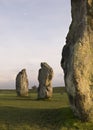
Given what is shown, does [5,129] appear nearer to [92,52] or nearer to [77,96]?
[77,96]

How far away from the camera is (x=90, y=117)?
2628 cm

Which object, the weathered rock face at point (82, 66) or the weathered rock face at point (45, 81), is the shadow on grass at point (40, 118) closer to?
the weathered rock face at point (82, 66)

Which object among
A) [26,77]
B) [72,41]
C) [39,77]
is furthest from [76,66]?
[26,77]

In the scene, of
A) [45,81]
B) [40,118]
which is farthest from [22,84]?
[40,118]

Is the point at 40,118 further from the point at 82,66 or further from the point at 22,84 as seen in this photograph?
the point at 22,84

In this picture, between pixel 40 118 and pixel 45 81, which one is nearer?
pixel 40 118

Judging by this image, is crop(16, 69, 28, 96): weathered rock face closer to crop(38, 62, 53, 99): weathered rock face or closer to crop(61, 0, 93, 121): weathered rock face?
crop(38, 62, 53, 99): weathered rock face

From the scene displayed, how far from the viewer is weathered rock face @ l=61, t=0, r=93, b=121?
26.0m

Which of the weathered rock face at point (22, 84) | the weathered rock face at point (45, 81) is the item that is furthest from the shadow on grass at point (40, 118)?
the weathered rock face at point (22, 84)

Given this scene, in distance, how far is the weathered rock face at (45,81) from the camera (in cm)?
5278

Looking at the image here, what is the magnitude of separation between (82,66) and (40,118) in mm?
6079

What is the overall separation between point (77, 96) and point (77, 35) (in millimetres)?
4659

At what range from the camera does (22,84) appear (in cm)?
6291

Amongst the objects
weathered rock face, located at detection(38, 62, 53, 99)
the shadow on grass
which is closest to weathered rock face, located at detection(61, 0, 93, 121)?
the shadow on grass
